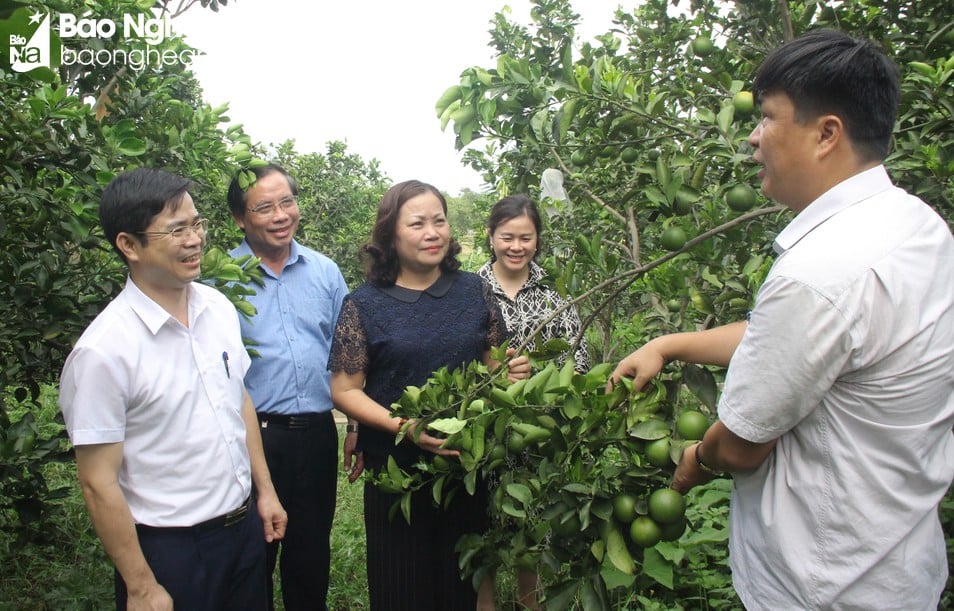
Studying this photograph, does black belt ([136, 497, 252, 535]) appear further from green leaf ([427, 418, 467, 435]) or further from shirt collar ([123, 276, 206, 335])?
green leaf ([427, 418, 467, 435])

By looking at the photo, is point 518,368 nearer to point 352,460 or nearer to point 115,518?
point 115,518

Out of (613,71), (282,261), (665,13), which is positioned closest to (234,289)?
(282,261)

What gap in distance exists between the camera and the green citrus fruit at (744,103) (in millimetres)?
1725

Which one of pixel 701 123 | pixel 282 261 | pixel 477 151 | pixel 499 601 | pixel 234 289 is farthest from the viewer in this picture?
pixel 477 151

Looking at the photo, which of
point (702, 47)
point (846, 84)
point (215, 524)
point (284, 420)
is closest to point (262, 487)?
point (215, 524)

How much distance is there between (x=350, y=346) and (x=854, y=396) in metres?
1.39

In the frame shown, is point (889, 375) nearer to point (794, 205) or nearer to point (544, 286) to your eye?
point (794, 205)

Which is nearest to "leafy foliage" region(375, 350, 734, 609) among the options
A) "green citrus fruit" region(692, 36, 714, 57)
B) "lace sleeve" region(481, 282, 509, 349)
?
"lace sleeve" region(481, 282, 509, 349)

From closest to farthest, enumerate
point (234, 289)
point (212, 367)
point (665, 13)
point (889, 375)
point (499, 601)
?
1. point (889, 375)
2. point (212, 367)
3. point (234, 289)
4. point (499, 601)
5. point (665, 13)

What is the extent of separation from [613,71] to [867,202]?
2.72 feet

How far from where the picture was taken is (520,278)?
9.15 feet

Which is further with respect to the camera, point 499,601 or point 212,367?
point 499,601

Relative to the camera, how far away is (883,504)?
106 centimetres

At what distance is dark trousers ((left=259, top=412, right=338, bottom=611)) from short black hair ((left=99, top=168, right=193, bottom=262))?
955mm
